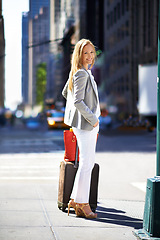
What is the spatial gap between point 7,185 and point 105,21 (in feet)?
240

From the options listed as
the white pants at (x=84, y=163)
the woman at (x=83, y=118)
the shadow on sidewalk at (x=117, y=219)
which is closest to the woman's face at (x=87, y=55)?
the woman at (x=83, y=118)

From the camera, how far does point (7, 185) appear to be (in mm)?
7914

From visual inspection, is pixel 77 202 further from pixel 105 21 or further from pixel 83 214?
pixel 105 21

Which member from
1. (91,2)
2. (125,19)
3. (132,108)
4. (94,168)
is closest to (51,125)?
(132,108)

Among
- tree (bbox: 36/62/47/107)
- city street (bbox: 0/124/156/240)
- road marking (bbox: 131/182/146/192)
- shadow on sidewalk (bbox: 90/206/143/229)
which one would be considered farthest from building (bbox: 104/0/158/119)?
tree (bbox: 36/62/47/107)

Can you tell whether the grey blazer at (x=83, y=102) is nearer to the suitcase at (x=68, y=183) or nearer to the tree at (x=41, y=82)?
the suitcase at (x=68, y=183)

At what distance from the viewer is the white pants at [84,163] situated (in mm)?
5316

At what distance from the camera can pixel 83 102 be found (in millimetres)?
5191

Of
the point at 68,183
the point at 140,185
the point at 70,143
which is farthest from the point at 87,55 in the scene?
the point at 140,185

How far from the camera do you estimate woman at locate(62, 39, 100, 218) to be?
525 centimetres

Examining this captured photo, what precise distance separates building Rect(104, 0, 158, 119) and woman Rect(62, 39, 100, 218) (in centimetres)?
3730

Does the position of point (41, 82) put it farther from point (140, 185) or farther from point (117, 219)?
point (117, 219)

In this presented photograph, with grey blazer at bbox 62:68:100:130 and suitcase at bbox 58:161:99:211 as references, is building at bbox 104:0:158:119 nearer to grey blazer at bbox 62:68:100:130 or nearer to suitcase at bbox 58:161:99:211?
suitcase at bbox 58:161:99:211

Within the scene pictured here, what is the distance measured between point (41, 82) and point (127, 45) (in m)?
116
